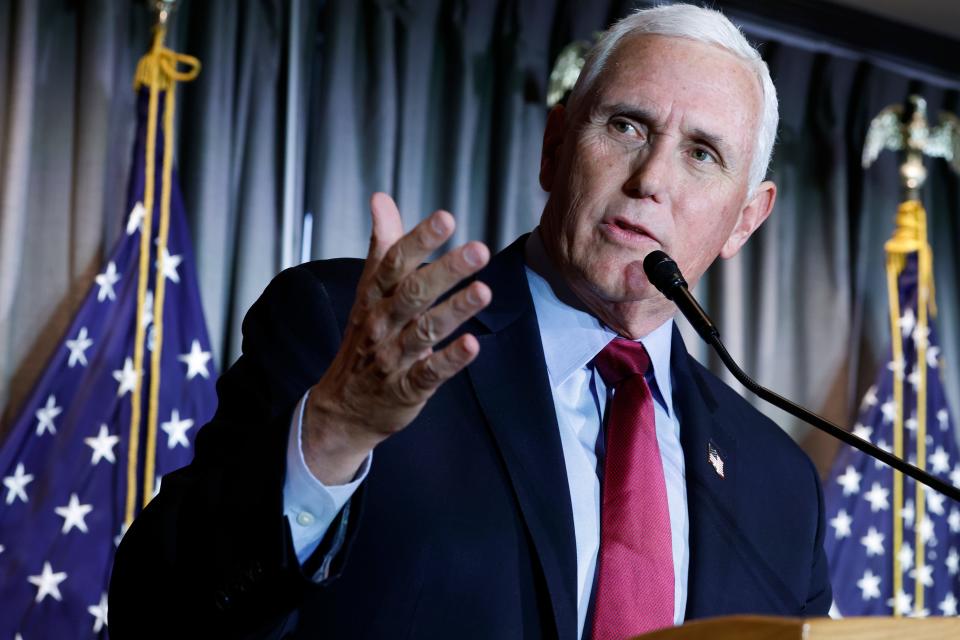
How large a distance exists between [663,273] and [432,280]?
56 centimetres

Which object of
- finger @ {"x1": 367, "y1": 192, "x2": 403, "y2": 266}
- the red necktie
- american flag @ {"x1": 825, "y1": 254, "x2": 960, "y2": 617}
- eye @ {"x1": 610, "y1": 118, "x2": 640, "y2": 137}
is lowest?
american flag @ {"x1": 825, "y1": 254, "x2": 960, "y2": 617}

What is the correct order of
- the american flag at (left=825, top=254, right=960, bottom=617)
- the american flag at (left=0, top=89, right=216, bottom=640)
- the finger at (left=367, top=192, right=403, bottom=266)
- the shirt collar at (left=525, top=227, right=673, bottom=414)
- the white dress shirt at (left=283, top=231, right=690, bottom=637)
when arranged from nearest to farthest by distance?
the finger at (left=367, top=192, right=403, bottom=266), the white dress shirt at (left=283, top=231, right=690, bottom=637), the shirt collar at (left=525, top=227, right=673, bottom=414), the american flag at (left=0, top=89, right=216, bottom=640), the american flag at (left=825, top=254, right=960, bottom=617)

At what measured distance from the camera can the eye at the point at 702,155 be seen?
6.06ft

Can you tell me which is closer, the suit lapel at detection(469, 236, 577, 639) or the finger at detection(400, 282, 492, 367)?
the finger at detection(400, 282, 492, 367)

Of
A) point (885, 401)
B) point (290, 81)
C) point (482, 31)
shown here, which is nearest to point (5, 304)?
point (290, 81)

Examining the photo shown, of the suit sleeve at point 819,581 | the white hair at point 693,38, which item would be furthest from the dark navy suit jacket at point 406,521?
the white hair at point 693,38

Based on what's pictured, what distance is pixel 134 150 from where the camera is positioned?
3.13 metres

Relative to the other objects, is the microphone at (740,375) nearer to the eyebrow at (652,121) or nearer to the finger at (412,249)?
the eyebrow at (652,121)

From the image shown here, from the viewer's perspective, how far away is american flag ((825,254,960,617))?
405cm

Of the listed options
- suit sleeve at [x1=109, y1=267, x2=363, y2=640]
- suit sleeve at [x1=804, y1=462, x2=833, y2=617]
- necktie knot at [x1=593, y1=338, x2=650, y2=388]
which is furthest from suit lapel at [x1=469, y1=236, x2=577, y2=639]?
suit sleeve at [x1=804, y1=462, x2=833, y2=617]

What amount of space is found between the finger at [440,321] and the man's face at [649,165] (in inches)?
26.9

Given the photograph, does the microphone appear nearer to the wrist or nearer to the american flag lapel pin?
the american flag lapel pin

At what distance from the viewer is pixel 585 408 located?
1700 millimetres

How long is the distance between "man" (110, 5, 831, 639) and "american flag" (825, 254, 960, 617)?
219 cm
